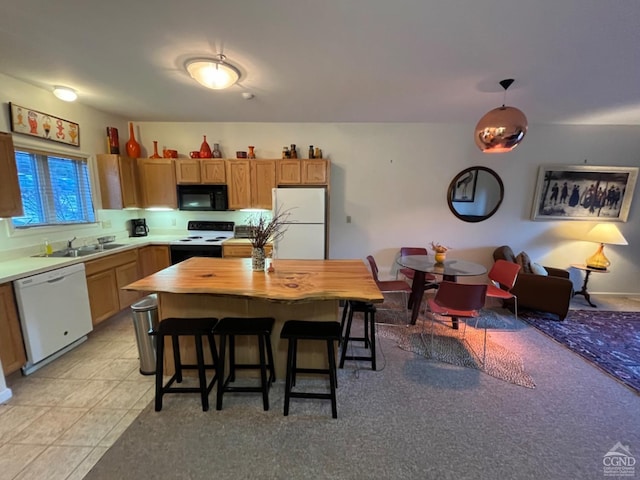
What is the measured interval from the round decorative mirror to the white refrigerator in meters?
2.19

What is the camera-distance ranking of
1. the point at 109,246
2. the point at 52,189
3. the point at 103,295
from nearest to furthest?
the point at 103,295
the point at 52,189
the point at 109,246

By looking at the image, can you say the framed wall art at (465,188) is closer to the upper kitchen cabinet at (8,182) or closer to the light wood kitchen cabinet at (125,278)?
the light wood kitchen cabinet at (125,278)

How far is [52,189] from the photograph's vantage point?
3057 millimetres

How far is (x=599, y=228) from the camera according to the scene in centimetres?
390

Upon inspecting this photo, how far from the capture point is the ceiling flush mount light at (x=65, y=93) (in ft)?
9.05

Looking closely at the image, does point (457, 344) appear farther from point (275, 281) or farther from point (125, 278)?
point (125, 278)

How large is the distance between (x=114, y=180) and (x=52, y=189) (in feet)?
2.19

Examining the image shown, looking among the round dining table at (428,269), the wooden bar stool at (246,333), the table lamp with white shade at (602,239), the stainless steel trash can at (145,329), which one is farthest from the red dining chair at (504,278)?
the stainless steel trash can at (145,329)

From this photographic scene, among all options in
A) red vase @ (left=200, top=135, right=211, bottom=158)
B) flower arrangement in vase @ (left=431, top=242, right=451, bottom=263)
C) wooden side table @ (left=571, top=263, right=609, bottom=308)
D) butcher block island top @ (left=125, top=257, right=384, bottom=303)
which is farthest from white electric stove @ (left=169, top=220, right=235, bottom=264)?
wooden side table @ (left=571, top=263, right=609, bottom=308)

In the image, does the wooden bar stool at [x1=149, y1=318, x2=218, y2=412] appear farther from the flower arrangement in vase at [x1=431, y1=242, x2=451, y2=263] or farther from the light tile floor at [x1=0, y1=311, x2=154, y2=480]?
the flower arrangement in vase at [x1=431, y1=242, x2=451, y2=263]

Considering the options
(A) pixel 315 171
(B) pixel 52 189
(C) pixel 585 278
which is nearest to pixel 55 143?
(B) pixel 52 189

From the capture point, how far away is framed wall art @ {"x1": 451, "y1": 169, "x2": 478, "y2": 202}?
13.6 feet

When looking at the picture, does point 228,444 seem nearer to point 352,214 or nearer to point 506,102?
point 352,214

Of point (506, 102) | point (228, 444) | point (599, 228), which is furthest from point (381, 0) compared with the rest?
point (599, 228)
